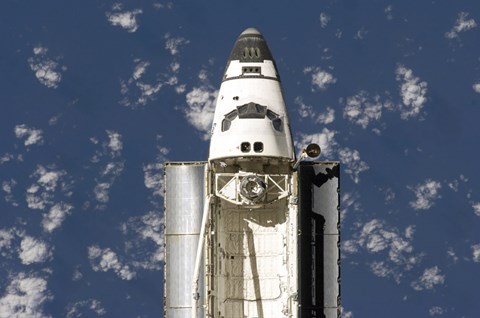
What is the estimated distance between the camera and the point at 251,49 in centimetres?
5116

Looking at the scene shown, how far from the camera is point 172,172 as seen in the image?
50844 mm

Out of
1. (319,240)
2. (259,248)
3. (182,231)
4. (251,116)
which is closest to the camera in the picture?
(251,116)

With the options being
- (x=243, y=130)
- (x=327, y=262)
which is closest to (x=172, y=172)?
(x=243, y=130)

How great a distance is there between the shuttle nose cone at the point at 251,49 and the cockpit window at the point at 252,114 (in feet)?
11.5

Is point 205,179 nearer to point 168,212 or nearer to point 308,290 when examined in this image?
point 168,212

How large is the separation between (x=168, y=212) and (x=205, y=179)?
368cm

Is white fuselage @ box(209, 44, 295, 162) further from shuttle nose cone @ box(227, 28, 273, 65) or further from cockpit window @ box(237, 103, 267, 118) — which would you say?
shuttle nose cone @ box(227, 28, 273, 65)

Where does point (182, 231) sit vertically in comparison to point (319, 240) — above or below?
above

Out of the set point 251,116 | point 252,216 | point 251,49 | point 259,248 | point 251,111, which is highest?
point 251,49

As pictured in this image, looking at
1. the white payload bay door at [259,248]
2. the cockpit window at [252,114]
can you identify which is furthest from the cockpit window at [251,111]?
the white payload bay door at [259,248]

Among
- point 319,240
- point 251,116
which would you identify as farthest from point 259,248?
point 251,116

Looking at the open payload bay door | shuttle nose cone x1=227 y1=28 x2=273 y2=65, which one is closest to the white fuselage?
shuttle nose cone x1=227 y1=28 x2=273 y2=65

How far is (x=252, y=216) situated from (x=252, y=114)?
192 inches

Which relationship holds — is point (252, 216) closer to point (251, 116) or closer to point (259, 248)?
point (259, 248)
